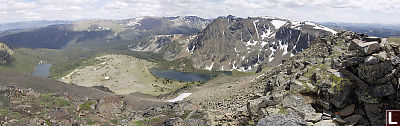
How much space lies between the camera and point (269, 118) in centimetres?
1202

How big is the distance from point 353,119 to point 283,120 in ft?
15.0

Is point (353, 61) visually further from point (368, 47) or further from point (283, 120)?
point (283, 120)

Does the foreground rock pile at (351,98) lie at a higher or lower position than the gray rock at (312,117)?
higher

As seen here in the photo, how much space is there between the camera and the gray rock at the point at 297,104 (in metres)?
13.2

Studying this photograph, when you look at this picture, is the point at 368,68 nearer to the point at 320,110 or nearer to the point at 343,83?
the point at 343,83

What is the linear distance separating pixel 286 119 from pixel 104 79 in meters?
198

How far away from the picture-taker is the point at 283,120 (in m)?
11.7

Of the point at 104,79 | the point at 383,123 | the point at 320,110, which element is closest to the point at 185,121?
the point at 320,110

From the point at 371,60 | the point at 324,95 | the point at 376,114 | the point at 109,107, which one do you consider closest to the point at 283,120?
the point at 324,95

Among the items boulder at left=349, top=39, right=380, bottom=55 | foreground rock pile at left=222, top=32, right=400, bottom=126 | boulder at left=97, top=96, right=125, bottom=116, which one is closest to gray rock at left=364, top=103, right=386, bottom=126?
foreground rock pile at left=222, top=32, right=400, bottom=126

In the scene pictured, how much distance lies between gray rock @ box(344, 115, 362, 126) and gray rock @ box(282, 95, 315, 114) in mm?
1921

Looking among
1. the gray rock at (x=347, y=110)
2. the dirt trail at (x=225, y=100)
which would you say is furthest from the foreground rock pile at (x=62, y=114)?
the gray rock at (x=347, y=110)

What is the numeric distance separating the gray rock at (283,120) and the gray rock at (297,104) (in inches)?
46.5

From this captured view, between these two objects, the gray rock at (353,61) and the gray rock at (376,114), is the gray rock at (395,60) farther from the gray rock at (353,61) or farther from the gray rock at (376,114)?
the gray rock at (376,114)
